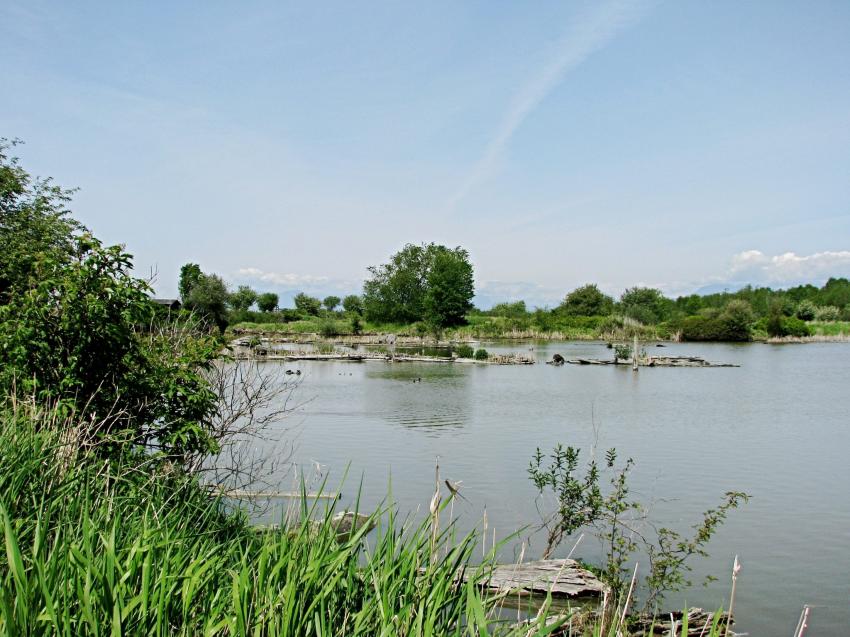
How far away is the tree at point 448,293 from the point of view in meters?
93.6

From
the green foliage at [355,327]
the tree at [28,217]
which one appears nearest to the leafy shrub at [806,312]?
the green foliage at [355,327]

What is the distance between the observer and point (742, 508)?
12.8 metres

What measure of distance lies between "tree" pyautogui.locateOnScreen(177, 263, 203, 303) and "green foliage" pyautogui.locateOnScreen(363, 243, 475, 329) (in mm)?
30848

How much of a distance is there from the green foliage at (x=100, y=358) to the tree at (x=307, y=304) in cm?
8367

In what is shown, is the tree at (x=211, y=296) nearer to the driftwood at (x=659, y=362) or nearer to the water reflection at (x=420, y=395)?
the water reflection at (x=420, y=395)

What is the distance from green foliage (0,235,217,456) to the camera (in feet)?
25.4

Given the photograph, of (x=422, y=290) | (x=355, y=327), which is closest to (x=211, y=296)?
(x=355, y=327)

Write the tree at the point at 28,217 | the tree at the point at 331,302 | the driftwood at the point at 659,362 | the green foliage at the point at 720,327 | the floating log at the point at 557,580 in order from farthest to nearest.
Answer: the tree at the point at 331,302 < the green foliage at the point at 720,327 < the driftwood at the point at 659,362 < the tree at the point at 28,217 < the floating log at the point at 557,580

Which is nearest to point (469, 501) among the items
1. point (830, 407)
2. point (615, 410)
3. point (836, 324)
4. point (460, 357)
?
point (615, 410)

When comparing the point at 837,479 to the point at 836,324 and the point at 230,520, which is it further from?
the point at 836,324

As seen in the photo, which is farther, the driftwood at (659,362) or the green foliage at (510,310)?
the green foliage at (510,310)

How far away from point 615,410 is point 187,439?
21.2 meters

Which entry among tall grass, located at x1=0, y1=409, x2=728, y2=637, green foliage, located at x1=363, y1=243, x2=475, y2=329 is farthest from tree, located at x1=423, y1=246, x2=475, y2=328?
tall grass, located at x1=0, y1=409, x2=728, y2=637

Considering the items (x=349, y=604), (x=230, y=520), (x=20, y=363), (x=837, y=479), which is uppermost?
(x=20, y=363)
